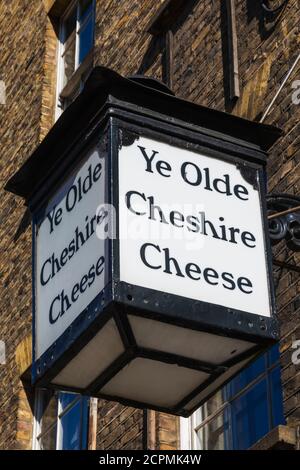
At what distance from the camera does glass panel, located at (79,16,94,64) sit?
14530mm

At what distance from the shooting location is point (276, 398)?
8.38 m

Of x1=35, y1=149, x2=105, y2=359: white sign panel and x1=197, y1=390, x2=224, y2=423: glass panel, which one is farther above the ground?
x1=197, y1=390, x2=224, y2=423: glass panel

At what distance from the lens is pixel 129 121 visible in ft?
20.1

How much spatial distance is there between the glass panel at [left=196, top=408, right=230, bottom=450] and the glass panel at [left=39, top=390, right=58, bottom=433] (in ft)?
9.83

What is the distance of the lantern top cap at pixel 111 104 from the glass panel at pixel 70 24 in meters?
8.94

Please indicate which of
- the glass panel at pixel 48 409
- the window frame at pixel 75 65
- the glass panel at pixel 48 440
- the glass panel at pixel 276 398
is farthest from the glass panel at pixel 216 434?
the window frame at pixel 75 65

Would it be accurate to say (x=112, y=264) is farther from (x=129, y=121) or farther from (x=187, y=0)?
(x=187, y=0)

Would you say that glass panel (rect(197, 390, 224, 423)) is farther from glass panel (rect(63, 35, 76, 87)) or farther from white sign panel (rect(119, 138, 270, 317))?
glass panel (rect(63, 35, 76, 87))

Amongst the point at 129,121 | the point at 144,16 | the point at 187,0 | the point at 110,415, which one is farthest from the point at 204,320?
the point at 144,16

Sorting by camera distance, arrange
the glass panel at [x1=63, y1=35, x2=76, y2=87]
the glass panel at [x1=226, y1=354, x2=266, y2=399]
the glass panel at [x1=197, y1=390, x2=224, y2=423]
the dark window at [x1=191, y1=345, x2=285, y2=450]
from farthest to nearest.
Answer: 1. the glass panel at [x1=63, y1=35, x2=76, y2=87]
2. the glass panel at [x1=197, y1=390, x2=224, y2=423]
3. the glass panel at [x1=226, y1=354, x2=266, y2=399]
4. the dark window at [x1=191, y1=345, x2=285, y2=450]

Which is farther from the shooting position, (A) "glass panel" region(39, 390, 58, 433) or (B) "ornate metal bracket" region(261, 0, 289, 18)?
(A) "glass panel" region(39, 390, 58, 433)

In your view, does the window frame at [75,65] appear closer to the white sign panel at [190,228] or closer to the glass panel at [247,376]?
the glass panel at [247,376]

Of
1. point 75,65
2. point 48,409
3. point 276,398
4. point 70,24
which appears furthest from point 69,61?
point 276,398

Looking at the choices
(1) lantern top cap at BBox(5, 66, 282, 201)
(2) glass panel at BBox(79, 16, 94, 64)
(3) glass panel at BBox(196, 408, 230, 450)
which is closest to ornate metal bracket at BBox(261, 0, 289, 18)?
(3) glass panel at BBox(196, 408, 230, 450)
